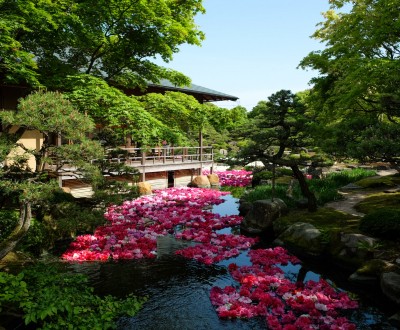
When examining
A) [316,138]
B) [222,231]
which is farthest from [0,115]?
[316,138]

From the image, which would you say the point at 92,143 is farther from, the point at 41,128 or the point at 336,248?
the point at 336,248

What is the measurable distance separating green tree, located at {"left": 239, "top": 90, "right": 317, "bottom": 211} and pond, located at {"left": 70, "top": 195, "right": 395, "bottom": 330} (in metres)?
4.55

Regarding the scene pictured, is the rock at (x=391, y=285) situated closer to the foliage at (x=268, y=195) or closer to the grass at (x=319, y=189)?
the grass at (x=319, y=189)

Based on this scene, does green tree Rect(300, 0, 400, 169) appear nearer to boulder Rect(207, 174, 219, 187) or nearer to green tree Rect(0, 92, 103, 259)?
green tree Rect(0, 92, 103, 259)

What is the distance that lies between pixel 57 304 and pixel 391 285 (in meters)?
7.48

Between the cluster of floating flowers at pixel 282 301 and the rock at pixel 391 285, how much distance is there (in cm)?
89

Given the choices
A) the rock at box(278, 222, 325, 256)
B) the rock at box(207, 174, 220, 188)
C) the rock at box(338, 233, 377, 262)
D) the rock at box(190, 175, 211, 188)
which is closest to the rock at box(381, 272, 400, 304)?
the rock at box(338, 233, 377, 262)

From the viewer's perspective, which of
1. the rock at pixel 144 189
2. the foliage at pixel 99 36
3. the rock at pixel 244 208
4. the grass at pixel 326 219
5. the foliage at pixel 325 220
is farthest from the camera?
the rock at pixel 144 189

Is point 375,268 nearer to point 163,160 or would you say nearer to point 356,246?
point 356,246

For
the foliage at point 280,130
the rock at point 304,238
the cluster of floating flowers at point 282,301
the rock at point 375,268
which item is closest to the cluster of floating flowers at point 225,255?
the cluster of floating flowers at point 282,301

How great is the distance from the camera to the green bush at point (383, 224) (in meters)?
9.88

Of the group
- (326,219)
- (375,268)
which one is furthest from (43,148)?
(326,219)

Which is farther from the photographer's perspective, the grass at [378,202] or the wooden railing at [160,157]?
the wooden railing at [160,157]

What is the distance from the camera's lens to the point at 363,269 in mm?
8906
